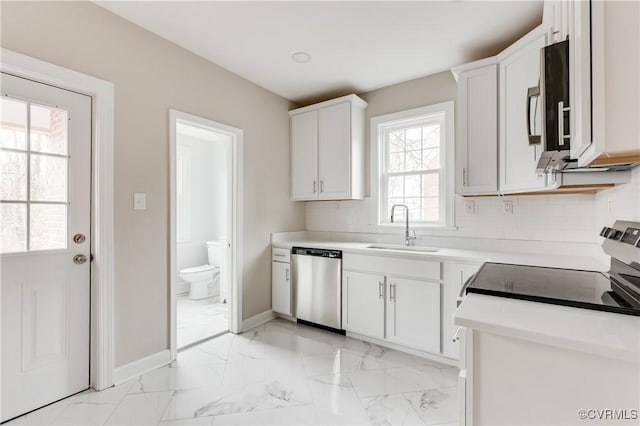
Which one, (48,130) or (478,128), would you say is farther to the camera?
(478,128)

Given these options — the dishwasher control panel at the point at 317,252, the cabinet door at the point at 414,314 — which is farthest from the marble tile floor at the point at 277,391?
the dishwasher control panel at the point at 317,252

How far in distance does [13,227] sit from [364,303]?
2.61m

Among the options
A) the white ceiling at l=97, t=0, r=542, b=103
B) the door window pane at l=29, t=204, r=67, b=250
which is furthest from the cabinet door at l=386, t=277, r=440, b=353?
the door window pane at l=29, t=204, r=67, b=250

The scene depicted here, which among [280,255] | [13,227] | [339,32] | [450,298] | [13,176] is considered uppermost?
[339,32]

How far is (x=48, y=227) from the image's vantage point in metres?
1.95

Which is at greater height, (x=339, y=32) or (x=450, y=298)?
(x=339, y=32)

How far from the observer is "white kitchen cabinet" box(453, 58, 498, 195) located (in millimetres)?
2430

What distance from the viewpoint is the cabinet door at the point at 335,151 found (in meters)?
3.37

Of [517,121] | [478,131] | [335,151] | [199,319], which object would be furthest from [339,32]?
[199,319]

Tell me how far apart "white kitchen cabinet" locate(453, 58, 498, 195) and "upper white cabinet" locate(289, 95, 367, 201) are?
1.13 metres

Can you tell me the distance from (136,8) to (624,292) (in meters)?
3.14

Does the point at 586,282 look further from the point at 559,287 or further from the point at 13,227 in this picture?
the point at 13,227

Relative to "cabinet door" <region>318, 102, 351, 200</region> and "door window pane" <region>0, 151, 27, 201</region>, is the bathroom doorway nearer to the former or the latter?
"cabinet door" <region>318, 102, 351, 200</region>

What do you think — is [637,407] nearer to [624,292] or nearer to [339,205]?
[624,292]
